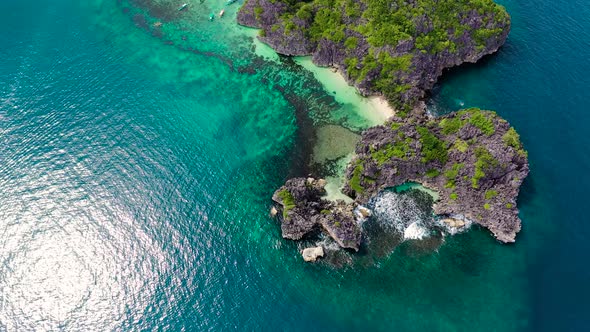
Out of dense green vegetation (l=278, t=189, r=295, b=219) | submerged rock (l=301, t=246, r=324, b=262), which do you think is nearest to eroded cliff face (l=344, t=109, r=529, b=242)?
dense green vegetation (l=278, t=189, r=295, b=219)

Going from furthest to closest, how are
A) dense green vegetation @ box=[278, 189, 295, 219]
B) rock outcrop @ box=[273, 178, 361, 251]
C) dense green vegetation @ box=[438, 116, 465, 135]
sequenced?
1. dense green vegetation @ box=[438, 116, 465, 135]
2. dense green vegetation @ box=[278, 189, 295, 219]
3. rock outcrop @ box=[273, 178, 361, 251]

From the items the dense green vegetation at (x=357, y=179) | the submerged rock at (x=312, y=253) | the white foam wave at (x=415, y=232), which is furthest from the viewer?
the dense green vegetation at (x=357, y=179)

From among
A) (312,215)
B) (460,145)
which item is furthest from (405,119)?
(312,215)

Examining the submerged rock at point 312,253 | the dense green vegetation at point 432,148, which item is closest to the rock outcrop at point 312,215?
the submerged rock at point 312,253

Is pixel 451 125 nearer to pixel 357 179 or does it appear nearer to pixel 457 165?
pixel 457 165

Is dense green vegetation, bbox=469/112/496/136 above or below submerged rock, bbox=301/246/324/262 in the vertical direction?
above

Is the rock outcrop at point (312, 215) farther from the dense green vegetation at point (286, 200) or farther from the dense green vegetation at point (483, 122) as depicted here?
the dense green vegetation at point (483, 122)

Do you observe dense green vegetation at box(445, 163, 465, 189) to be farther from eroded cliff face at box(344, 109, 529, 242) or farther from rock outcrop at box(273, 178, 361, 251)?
rock outcrop at box(273, 178, 361, 251)
